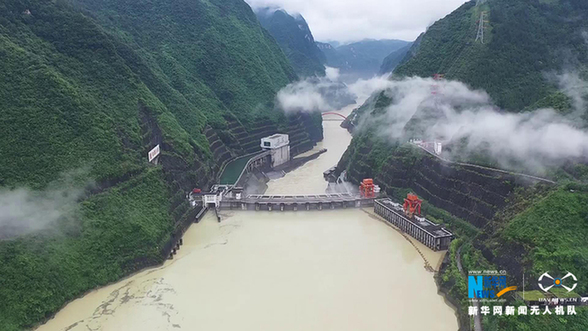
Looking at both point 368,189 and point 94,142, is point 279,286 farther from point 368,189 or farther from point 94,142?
point 94,142

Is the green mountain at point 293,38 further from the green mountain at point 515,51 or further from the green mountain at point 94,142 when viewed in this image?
the green mountain at point 515,51

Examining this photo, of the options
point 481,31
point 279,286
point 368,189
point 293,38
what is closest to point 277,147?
point 368,189

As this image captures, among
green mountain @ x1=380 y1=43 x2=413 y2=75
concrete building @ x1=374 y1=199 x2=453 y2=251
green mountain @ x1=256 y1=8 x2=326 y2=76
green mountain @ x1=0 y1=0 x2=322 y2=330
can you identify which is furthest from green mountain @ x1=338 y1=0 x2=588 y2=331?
green mountain @ x1=380 y1=43 x2=413 y2=75

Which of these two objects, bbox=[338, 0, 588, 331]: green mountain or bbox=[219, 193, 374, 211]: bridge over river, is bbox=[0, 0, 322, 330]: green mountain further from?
bbox=[338, 0, 588, 331]: green mountain

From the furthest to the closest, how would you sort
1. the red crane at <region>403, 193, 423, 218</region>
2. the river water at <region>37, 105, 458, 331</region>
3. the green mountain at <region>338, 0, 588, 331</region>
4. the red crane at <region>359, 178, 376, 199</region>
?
the red crane at <region>359, 178, 376, 199</region> → the red crane at <region>403, 193, 423, 218</region> → the river water at <region>37, 105, 458, 331</region> → the green mountain at <region>338, 0, 588, 331</region>

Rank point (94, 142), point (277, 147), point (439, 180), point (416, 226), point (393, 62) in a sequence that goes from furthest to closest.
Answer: point (393, 62) → point (277, 147) → point (439, 180) → point (94, 142) → point (416, 226)

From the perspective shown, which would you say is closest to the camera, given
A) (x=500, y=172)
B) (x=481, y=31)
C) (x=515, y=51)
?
(x=500, y=172)

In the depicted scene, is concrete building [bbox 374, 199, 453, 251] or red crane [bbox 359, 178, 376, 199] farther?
red crane [bbox 359, 178, 376, 199]
